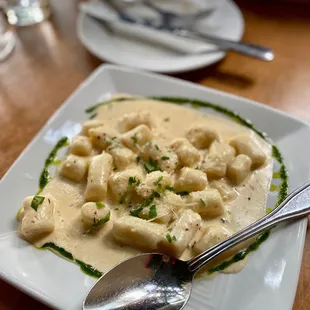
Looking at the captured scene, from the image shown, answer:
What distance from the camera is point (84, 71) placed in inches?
67.2

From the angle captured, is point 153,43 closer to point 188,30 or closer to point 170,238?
point 188,30

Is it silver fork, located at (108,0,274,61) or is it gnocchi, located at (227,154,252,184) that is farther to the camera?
silver fork, located at (108,0,274,61)

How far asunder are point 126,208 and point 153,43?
3.02 ft

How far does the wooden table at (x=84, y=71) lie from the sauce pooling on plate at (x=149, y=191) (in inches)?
13.5

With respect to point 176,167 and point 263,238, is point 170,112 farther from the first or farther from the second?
point 263,238

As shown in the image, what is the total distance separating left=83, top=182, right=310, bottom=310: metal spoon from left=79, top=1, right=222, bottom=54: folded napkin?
0.94 m

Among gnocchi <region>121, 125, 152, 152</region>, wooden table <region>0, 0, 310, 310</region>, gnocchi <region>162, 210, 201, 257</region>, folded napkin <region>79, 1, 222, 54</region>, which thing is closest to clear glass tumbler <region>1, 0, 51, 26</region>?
wooden table <region>0, 0, 310, 310</region>

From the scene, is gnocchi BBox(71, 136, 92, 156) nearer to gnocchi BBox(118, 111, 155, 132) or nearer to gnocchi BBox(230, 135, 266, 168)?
gnocchi BBox(118, 111, 155, 132)

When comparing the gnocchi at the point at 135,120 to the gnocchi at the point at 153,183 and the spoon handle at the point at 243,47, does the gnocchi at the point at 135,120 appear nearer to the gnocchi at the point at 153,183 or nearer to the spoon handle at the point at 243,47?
the gnocchi at the point at 153,183

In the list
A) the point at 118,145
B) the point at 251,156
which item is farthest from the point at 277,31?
the point at 118,145

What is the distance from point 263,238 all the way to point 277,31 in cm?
121

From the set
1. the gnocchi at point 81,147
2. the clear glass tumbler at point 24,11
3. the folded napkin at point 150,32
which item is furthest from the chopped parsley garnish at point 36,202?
the clear glass tumbler at point 24,11

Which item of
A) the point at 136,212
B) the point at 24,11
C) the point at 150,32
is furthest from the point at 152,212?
the point at 24,11

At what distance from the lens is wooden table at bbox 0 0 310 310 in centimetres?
148
